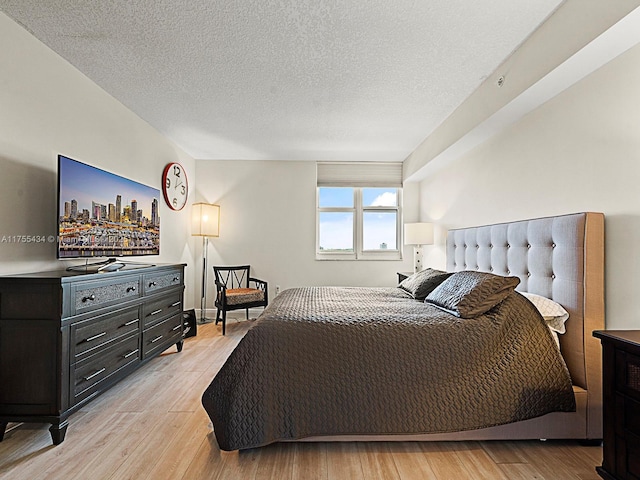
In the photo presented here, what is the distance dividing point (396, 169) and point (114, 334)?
436cm

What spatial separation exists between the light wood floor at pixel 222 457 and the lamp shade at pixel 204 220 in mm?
3031

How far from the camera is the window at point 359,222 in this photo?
5.65m

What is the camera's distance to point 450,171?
4.30 m

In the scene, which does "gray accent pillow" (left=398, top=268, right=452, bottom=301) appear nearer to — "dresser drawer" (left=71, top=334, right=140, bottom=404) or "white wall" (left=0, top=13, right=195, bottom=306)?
"dresser drawer" (left=71, top=334, right=140, bottom=404)

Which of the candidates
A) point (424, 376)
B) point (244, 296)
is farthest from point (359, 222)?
point (424, 376)

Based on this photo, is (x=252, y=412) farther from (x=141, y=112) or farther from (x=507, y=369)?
(x=141, y=112)

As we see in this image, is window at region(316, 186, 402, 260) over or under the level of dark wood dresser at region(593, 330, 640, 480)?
over

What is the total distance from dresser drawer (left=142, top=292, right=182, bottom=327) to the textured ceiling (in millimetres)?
1805

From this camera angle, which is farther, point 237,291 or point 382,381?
point 237,291

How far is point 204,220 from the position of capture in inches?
203

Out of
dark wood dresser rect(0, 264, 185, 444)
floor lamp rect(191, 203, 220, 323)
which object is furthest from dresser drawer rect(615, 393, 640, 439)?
floor lamp rect(191, 203, 220, 323)

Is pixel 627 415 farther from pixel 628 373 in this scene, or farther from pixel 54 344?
pixel 54 344

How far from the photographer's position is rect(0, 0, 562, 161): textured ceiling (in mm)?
2094

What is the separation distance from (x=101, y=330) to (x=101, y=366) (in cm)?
23
